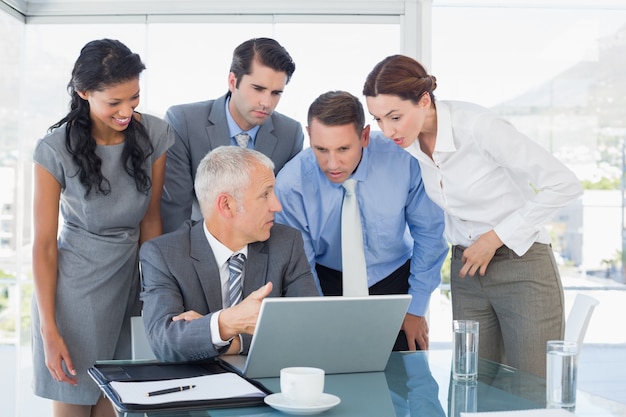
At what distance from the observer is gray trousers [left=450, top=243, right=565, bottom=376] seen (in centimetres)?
254

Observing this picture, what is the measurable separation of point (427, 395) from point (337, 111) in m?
1.22

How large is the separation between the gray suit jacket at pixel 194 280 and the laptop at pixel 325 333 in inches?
6.4

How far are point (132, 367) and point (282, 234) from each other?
0.70 metres

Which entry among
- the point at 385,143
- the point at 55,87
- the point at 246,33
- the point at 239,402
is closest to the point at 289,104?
the point at 246,33

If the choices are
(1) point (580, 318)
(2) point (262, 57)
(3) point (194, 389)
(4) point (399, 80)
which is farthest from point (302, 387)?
(2) point (262, 57)

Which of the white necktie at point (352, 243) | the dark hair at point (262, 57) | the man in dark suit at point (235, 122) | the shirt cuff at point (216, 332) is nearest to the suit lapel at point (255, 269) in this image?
the shirt cuff at point (216, 332)

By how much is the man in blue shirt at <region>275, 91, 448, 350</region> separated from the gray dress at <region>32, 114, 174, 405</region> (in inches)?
20.4

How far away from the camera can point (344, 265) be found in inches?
113

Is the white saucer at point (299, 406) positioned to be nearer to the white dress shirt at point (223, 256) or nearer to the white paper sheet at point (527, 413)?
the white paper sheet at point (527, 413)

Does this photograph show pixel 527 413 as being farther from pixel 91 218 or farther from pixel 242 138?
pixel 242 138

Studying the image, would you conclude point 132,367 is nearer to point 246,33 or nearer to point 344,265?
point 344,265

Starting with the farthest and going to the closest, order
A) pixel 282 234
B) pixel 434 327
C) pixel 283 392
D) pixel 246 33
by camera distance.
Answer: pixel 434 327, pixel 246 33, pixel 282 234, pixel 283 392

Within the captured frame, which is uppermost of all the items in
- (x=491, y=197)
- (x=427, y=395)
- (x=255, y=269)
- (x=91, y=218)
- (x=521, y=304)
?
(x=491, y=197)

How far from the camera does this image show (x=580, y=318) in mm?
2318
